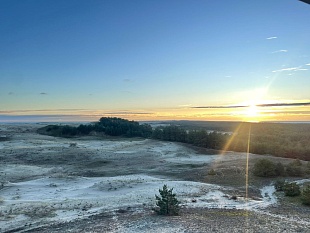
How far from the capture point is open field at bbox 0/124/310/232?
11.4 metres

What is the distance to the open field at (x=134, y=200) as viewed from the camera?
11.4 m

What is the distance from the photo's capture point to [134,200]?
52.2 feet

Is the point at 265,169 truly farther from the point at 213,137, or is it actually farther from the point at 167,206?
the point at 213,137

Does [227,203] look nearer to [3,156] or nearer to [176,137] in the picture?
[3,156]

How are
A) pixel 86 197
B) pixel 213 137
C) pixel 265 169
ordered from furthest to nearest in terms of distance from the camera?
pixel 213 137, pixel 265 169, pixel 86 197

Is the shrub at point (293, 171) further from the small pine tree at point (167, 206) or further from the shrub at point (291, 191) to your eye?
the small pine tree at point (167, 206)

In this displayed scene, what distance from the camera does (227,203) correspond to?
1532 centimetres

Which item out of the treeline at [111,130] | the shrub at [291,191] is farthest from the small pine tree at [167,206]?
the treeline at [111,130]

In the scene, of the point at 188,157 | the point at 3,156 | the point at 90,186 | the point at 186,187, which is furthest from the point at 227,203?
the point at 3,156

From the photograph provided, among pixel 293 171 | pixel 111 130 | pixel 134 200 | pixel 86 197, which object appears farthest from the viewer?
pixel 111 130

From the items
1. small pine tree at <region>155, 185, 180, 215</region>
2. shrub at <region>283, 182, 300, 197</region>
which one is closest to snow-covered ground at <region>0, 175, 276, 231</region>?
shrub at <region>283, 182, 300, 197</region>

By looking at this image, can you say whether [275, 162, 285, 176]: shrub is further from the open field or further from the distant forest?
the distant forest

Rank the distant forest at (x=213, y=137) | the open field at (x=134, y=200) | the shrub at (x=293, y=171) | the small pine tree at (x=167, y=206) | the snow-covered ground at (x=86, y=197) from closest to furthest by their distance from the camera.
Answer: the open field at (x=134, y=200) < the small pine tree at (x=167, y=206) < the snow-covered ground at (x=86, y=197) < the shrub at (x=293, y=171) < the distant forest at (x=213, y=137)

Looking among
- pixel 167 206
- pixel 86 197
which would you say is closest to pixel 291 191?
pixel 167 206
